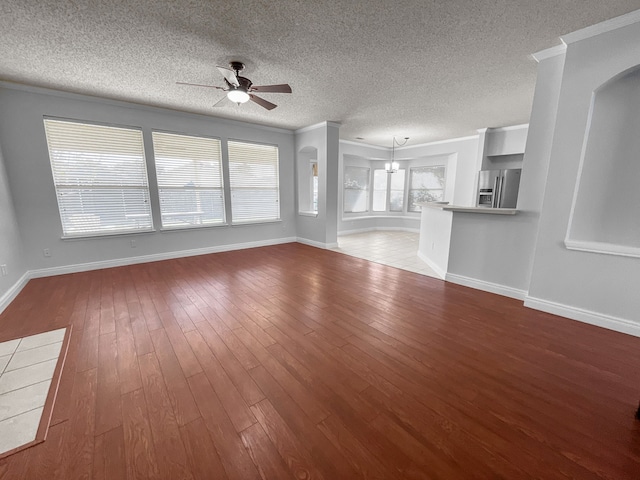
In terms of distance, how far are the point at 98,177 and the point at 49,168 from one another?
543mm

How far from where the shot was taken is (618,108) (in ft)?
7.74

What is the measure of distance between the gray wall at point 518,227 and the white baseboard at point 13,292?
18.5 ft

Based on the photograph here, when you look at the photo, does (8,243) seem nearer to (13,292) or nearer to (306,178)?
(13,292)

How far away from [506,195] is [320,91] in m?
3.40

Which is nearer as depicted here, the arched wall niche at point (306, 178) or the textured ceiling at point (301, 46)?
the textured ceiling at point (301, 46)

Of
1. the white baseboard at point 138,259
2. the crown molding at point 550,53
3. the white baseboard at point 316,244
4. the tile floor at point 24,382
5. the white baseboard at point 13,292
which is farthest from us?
the white baseboard at point 316,244

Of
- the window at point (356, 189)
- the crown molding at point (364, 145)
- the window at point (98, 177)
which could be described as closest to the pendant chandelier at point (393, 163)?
the crown molding at point (364, 145)

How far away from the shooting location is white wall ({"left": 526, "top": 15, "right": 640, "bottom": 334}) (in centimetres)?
224

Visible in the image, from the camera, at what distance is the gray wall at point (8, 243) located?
2.93 meters

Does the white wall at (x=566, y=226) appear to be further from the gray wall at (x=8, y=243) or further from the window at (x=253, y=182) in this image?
the gray wall at (x=8, y=243)

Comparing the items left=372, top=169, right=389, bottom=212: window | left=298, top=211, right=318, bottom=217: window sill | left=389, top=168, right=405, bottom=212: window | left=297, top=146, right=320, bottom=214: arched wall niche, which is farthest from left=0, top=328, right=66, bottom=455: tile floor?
left=389, top=168, right=405, bottom=212: window

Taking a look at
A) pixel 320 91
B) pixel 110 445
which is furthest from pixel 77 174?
pixel 110 445

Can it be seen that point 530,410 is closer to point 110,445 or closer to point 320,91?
point 110,445

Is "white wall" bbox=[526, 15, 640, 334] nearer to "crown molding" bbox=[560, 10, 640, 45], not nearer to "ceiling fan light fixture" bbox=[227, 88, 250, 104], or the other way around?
"crown molding" bbox=[560, 10, 640, 45]
